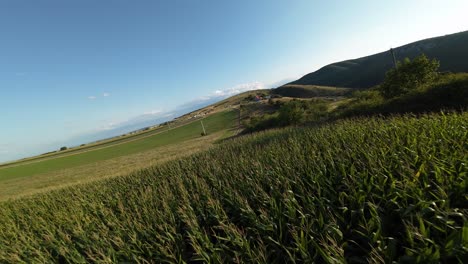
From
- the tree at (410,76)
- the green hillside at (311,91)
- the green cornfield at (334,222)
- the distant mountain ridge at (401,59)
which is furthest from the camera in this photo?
the green hillside at (311,91)

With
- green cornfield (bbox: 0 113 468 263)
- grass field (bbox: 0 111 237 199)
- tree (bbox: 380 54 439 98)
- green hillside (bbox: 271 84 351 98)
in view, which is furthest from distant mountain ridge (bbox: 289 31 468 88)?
green cornfield (bbox: 0 113 468 263)

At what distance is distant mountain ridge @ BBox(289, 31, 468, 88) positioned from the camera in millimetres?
87300

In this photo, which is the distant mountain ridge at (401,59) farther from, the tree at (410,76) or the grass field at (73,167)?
the grass field at (73,167)

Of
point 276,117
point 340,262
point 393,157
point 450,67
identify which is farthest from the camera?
point 450,67

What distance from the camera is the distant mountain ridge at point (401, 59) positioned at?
87300 millimetres

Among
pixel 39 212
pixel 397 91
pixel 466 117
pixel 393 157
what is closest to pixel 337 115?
pixel 397 91

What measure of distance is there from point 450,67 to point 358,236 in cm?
11034

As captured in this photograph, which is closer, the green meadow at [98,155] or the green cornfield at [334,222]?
the green cornfield at [334,222]

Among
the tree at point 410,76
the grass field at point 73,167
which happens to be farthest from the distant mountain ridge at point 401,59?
the grass field at point 73,167

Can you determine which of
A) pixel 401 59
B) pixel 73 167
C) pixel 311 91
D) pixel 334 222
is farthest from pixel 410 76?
pixel 401 59

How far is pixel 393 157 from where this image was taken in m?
4.61

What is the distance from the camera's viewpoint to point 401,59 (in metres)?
124

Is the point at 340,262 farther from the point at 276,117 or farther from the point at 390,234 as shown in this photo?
the point at 276,117

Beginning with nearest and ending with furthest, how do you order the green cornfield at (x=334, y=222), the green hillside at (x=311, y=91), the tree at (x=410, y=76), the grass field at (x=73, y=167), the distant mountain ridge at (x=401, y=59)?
the green cornfield at (x=334, y=222)
the tree at (x=410, y=76)
the grass field at (x=73, y=167)
the distant mountain ridge at (x=401, y=59)
the green hillside at (x=311, y=91)
